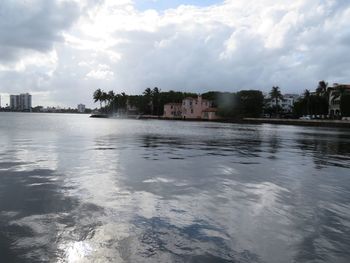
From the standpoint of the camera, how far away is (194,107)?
519 feet

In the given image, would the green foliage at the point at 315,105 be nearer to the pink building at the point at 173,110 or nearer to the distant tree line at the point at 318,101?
the distant tree line at the point at 318,101

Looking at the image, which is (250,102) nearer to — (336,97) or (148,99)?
(336,97)

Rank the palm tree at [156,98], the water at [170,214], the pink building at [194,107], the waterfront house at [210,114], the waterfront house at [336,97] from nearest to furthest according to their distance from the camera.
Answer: the water at [170,214] < the waterfront house at [336,97] < the waterfront house at [210,114] < the pink building at [194,107] < the palm tree at [156,98]

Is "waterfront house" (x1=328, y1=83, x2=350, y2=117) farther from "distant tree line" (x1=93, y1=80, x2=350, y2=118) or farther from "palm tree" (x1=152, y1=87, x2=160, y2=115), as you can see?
"palm tree" (x1=152, y1=87, x2=160, y2=115)

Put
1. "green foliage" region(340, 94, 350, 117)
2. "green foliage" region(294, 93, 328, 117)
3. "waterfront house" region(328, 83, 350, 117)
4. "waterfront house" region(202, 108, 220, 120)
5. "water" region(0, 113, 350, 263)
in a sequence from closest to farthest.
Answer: "water" region(0, 113, 350, 263) < "green foliage" region(340, 94, 350, 117) < "waterfront house" region(328, 83, 350, 117) < "green foliage" region(294, 93, 328, 117) < "waterfront house" region(202, 108, 220, 120)

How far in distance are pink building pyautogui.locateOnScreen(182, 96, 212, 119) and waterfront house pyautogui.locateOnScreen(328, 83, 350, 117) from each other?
1904 inches

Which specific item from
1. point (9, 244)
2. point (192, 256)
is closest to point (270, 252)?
point (192, 256)

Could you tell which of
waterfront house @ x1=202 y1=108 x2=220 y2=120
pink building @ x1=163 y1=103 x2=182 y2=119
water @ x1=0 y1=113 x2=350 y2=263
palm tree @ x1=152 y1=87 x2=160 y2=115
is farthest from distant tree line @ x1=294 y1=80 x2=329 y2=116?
water @ x1=0 y1=113 x2=350 y2=263

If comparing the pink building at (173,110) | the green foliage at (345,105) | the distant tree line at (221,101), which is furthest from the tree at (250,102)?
the green foliage at (345,105)

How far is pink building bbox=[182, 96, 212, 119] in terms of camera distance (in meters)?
158

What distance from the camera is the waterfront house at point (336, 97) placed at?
128m

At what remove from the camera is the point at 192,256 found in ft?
25.0

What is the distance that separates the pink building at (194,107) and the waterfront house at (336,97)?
48358 mm

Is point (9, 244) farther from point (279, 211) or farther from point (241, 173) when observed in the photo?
point (241, 173)
